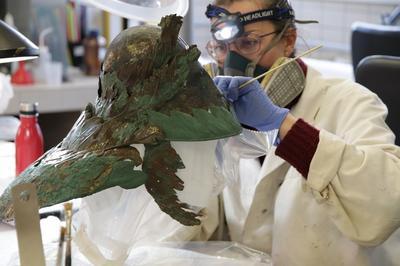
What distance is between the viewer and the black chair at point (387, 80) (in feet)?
6.60

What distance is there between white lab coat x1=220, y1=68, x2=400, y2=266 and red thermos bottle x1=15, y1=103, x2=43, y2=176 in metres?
0.59

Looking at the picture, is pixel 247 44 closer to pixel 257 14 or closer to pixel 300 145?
pixel 257 14

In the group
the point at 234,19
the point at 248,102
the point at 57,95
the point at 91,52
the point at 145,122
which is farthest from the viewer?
the point at 91,52

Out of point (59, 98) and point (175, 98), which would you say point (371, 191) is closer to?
point (175, 98)

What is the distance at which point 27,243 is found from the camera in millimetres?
964

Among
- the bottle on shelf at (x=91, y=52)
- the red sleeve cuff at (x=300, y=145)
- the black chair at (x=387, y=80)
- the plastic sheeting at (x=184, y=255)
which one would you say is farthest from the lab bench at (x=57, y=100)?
the red sleeve cuff at (x=300, y=145)

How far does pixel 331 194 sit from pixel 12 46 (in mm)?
801

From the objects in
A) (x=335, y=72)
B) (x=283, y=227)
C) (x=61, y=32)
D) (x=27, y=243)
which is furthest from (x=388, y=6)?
(x=27, y=243)

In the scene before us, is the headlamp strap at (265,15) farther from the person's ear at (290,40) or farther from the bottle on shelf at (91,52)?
the bottle on shelf at (91,52)

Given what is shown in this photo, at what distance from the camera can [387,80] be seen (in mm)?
2027

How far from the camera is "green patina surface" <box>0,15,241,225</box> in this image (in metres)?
1.05

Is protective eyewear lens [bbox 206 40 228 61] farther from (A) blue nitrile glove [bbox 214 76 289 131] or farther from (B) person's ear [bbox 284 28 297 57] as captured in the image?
(A) blue nitrile glove [bbox 214 76 289 131]

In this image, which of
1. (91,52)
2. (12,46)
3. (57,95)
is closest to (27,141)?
(12,46)

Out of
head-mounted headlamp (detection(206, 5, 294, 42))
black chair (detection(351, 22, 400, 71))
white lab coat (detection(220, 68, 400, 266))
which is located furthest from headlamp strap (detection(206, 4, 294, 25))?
black chair (detection(351, 22, 400, 71))
